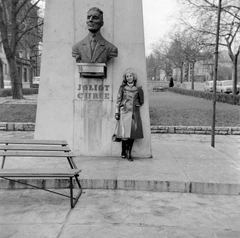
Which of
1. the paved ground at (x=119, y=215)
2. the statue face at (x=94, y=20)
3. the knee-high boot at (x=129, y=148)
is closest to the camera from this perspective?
the paved ground at (x=119, y=215)

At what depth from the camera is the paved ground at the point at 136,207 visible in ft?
12.4

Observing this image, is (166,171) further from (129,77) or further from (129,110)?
(129,77)

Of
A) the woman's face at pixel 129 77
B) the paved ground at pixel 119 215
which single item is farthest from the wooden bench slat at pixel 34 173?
the woman's face at pixel 129 77

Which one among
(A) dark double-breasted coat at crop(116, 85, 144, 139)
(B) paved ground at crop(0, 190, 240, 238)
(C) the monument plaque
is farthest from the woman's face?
(B) paved ground at crop(0, 190, 240, 238)

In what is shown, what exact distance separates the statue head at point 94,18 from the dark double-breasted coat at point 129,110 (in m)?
1.36

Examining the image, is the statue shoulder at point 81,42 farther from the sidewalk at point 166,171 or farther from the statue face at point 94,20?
A: the sidewalk at point 166,171

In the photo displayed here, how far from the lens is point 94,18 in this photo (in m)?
6.34

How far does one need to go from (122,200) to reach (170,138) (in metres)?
5.64

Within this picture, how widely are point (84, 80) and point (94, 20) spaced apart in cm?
130

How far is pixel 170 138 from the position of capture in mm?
10172

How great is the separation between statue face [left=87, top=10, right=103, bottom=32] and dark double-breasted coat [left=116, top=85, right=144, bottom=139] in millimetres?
1342

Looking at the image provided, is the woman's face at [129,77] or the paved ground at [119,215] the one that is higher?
the woman's face at [129,77]

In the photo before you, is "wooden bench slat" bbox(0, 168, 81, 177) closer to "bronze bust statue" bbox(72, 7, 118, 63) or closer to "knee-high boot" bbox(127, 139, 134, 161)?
"knee-high boot" bbox(127, 139, 134, 161)

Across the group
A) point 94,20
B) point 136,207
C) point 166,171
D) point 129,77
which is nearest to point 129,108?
point 129,77
